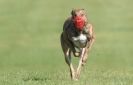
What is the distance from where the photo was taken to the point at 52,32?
25.8 m

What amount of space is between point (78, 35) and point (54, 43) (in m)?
11.3

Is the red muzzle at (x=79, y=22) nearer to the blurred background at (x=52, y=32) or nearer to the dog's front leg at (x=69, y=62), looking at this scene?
the dog's front leg at (x=69, y=62)

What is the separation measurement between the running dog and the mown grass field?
58 centimetres

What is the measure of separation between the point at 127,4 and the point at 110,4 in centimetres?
99

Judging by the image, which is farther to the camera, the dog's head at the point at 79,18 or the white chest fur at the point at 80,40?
the white chest fur at the point at 80,40

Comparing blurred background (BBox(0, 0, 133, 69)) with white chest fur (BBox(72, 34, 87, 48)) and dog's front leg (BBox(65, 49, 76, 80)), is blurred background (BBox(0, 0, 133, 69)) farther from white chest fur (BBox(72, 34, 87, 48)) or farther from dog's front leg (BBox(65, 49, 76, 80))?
white chest fur (BBox(72, 34, 87, 48))

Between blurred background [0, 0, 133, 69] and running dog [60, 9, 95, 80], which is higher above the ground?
running dog [60, 9, 95, 80]

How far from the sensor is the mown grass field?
41.6ft

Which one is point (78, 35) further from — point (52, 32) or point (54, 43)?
point (52, 32)

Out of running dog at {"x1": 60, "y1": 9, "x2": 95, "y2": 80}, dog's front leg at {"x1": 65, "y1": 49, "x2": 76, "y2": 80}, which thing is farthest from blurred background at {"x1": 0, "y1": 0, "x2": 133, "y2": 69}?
running dog at {"x1": 60, "y1": 9, "x2": 95, "y2": 80}

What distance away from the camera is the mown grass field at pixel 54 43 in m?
12.7

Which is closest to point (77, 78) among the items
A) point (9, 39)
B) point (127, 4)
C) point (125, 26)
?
point (9, 39)

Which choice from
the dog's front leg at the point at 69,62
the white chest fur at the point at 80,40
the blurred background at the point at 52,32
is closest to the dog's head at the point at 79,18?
the white chest fur at the point at 80,40

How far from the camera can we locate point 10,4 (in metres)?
32.8
